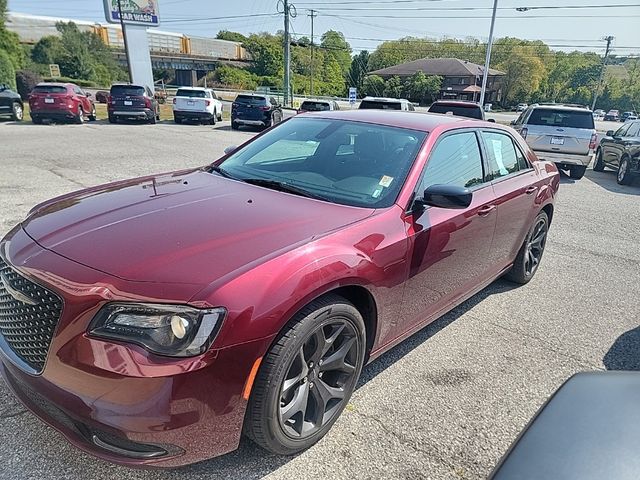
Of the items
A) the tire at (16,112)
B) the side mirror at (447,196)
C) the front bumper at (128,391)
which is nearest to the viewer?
the front bumper at (128,391)

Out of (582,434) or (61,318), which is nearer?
(582,434)

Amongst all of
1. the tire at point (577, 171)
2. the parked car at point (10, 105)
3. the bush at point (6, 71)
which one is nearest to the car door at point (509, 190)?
the tire at point (577, 171)

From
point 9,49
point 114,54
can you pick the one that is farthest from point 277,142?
point 114,54

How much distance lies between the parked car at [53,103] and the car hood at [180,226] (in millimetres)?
17486

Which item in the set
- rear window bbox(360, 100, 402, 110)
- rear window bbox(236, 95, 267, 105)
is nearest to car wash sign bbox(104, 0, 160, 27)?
rear window bbox(236, 95, 267, 105)

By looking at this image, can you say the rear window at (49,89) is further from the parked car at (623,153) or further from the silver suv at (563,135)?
the parked car at (623,153)

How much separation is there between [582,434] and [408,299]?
147 cm

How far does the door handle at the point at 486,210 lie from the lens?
3.39 meters

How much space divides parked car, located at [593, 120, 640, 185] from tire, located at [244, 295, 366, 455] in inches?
452

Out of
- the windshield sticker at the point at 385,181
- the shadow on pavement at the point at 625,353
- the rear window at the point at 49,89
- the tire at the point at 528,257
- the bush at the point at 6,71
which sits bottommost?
the shadow on pavement at the point at 625,353

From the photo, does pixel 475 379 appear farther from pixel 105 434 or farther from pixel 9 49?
pixel 9 49

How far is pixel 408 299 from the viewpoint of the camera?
2.84m

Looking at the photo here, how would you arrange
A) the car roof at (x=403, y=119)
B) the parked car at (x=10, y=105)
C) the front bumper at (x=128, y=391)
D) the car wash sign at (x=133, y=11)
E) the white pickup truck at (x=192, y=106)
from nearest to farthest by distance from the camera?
1. the front bumper at (x=128, y=391)
2. the car roof at (x=403, y=119)
3. the parked car at (x=10, y=105)
4. the white pickup truck at (x=192, y=106)
5. the car wash sign at (x=133, y=11)

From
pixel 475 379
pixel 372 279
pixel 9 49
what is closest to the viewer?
pixel 372 279
